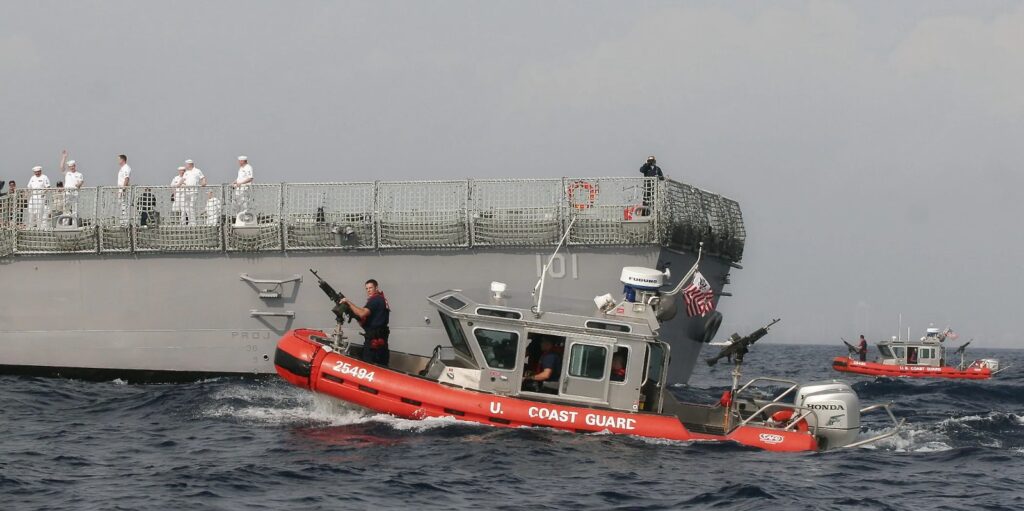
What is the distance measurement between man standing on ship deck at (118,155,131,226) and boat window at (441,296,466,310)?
13038 mm

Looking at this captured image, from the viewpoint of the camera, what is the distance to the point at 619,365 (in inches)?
789

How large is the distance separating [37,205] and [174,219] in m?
4.00

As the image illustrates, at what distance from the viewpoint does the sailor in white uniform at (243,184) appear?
30.6 metres

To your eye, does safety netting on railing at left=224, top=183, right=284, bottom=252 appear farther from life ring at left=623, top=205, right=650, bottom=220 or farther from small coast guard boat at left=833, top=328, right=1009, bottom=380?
small coast guard boat at left=833, top=328, right=1009, bottom=380

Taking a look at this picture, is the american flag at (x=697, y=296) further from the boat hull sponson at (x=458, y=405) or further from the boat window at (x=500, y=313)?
the boat window at (x=500, y=313)

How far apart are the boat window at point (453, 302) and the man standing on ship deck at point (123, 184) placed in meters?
13.0

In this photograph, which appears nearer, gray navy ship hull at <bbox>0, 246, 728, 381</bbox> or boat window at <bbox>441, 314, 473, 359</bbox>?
boat window at <bbox>441, 314, 473, 359</bbox>

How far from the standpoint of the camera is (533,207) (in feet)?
94.8

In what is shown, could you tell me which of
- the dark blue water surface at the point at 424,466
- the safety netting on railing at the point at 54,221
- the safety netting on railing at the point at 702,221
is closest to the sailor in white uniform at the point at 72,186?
the safety netting on railing at the point at 54,221

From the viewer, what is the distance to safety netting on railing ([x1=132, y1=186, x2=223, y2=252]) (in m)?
30.2

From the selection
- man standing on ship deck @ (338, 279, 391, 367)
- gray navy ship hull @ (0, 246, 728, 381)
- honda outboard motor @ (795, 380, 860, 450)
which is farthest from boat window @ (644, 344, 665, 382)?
Answer: gray navy ship hull @ (0, 246, 728, 381)

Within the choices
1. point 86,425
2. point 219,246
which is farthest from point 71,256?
point 86,425

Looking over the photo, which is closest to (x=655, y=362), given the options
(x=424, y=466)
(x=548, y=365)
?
(x=548, y=365)

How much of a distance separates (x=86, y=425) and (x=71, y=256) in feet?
32.5
